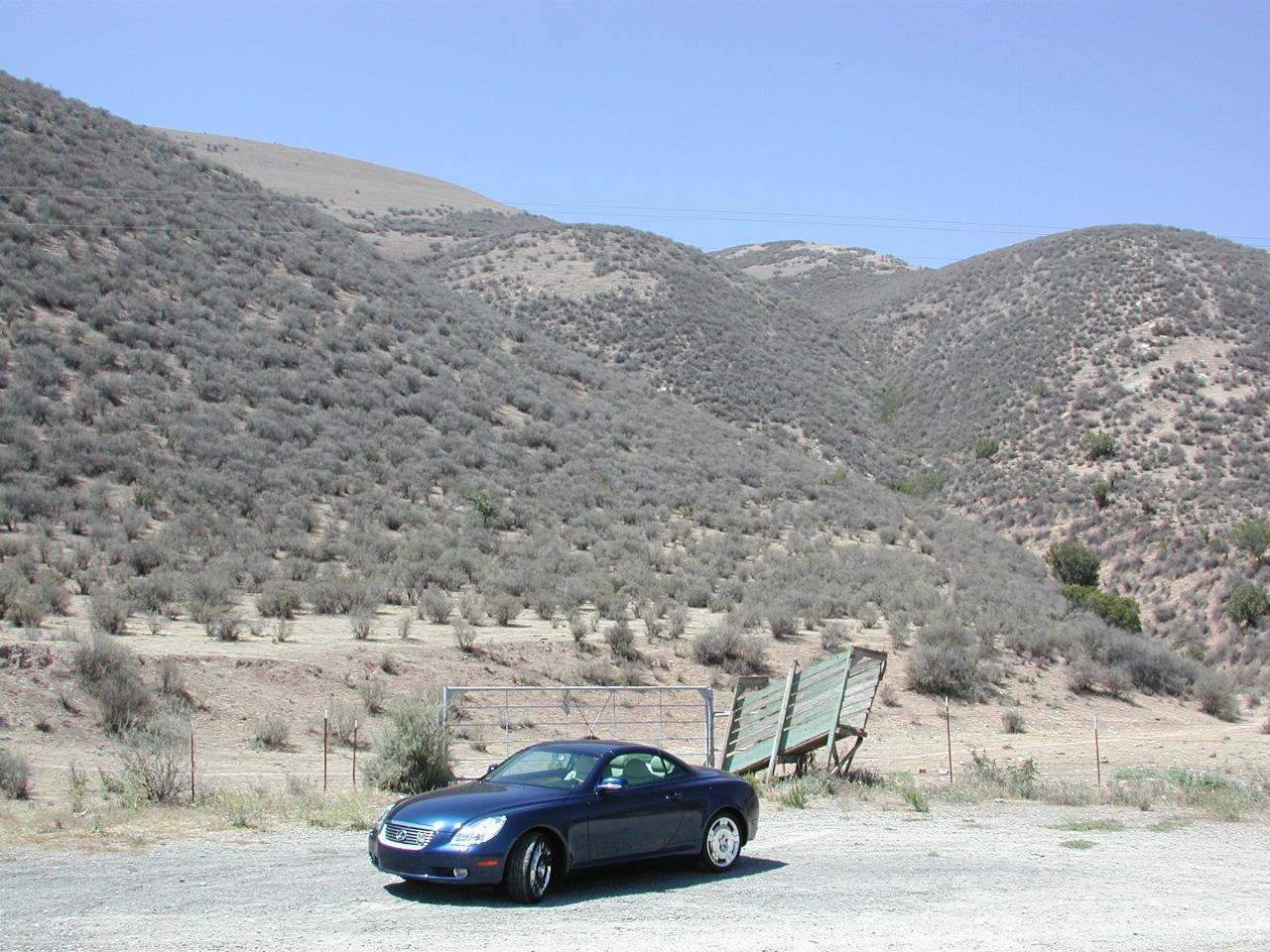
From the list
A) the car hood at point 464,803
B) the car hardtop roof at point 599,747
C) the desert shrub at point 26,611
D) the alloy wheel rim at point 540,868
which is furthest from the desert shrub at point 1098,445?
the alloy wheel rim at point 540,868

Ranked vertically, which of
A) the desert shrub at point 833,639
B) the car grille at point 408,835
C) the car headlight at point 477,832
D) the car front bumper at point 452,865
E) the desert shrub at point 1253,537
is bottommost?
the desert shrub at point 833,639

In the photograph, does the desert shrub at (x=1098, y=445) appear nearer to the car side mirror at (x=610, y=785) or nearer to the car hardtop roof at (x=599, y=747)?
the car hardtop roof at (x=599, y=747)

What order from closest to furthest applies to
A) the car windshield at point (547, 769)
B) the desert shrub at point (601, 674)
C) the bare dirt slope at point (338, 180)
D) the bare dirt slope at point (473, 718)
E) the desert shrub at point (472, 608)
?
1. the car windshield at point (547, 769)
2. the bare dirt slope at point (473, 718)
3. the desert shrub at point (601, 674)
4. the desert shrub at point (472, 608)
5. the bare dirt slope at point (338, 180)

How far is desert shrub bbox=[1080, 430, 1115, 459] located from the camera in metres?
56.8

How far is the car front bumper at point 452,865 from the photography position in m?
8.57

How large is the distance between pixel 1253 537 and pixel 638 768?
43.9 metres

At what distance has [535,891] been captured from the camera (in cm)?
886

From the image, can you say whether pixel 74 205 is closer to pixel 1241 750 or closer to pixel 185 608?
pixel 185 608

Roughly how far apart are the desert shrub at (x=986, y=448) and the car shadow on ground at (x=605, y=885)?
54.5 m

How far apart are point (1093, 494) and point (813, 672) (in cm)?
4054

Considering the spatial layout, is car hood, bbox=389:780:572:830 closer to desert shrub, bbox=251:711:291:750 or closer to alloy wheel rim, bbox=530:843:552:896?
alloy wheel rim, bbox=530:843:552:896

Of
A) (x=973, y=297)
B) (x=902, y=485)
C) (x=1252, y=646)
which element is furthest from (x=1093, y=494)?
(x=973, y=297)

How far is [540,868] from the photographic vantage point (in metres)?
8.96

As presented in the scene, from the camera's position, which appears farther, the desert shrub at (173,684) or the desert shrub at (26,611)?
the desert shrub at (26,611)
